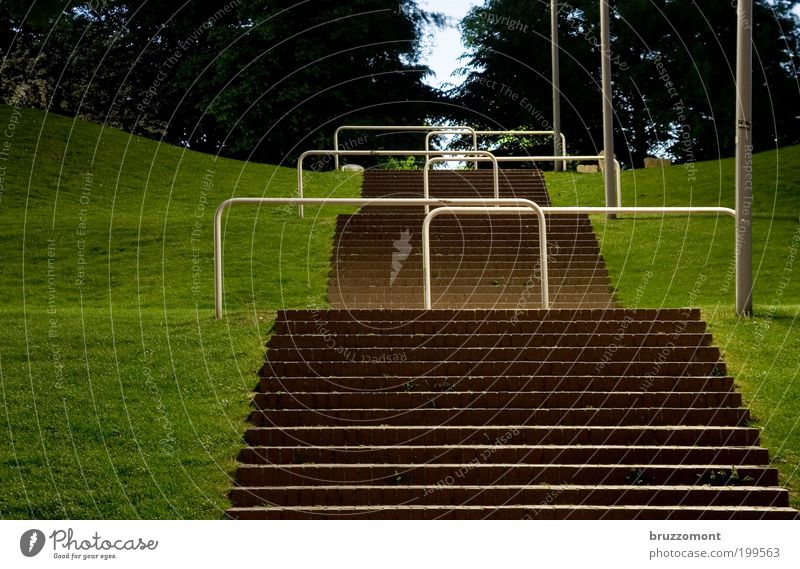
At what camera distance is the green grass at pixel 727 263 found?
42.8ft

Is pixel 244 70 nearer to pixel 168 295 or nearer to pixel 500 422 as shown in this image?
pixel 168 295

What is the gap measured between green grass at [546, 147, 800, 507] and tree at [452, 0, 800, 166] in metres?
9.22

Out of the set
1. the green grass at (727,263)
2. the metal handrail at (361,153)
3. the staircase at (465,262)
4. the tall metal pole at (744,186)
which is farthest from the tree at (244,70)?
the tall metal pole at (744,186)

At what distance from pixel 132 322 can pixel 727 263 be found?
8.48 meters

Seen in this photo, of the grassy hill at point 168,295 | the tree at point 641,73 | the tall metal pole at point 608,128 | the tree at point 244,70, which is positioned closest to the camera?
the grassy hill at point 168,295

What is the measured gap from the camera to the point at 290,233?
21.1 m

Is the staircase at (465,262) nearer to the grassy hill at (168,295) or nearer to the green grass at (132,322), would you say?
the grassy hill at (168,295)

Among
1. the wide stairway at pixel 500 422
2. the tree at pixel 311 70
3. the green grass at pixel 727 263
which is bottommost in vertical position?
the wide stairway at pixel 500 422

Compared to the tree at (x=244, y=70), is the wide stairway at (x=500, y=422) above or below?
below

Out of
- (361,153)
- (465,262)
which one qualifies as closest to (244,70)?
(361,153)

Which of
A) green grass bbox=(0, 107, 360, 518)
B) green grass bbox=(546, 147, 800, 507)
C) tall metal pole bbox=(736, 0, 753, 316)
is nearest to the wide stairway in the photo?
green grass bbox=(546, 147, 800, 507)

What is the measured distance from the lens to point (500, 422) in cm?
1247

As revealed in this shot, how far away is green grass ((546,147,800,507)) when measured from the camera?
42.8 feet

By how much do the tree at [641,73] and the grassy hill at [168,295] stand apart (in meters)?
9.53
